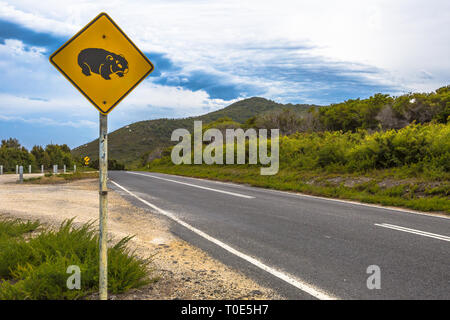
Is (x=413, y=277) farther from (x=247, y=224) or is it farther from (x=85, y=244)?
(x=85, y=244)

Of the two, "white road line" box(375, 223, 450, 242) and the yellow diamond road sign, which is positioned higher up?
the yellow diamond road sign

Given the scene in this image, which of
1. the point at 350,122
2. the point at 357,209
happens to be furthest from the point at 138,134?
the point at 357,209

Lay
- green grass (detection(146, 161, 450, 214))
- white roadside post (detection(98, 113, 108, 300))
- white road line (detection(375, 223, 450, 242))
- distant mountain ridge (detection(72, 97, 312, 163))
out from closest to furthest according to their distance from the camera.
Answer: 1. white roadside post (detection(98, 113, 108, 300))
2. white road line (detection(375, 223, 450, 242))
3. green grass (detection(146, 161, 450, 214))
4. distant mountain ridge (detection(72, 97, 312, 163))

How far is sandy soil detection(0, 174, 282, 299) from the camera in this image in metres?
3.68

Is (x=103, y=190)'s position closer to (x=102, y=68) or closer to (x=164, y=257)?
(x=102, y=68)

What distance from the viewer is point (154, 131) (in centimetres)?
12162

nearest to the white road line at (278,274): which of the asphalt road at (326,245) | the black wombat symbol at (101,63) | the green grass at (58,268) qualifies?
the asphalt road at (326,245)

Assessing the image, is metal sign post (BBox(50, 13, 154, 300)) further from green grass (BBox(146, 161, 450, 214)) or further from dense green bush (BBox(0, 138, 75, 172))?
dense green bush (BBox(0, 138, 75, 172))

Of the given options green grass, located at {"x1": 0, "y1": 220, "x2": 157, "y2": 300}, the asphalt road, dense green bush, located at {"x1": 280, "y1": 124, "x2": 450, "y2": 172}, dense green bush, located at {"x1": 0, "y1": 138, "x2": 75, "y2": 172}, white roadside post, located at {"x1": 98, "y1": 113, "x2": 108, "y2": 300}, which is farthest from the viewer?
dense green bush, located at {"x1": 0, "y1": 138, "x2": 75, "y2": 172}

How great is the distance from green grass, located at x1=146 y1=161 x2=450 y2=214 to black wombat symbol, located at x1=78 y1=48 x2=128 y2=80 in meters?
9.16

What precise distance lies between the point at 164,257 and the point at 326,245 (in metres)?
2.70

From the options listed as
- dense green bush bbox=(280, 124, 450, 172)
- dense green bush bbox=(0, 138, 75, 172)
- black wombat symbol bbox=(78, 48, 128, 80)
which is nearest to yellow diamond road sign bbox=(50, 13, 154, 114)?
black wombat symbol bbox=(78, 48, 128, 80)

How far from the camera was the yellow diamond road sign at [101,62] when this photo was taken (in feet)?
10.1
